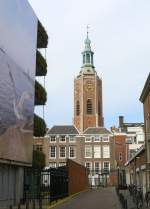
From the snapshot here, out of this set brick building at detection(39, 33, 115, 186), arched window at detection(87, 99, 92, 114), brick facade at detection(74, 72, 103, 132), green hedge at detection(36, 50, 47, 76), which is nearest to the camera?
green hedge at detection(36, 50, 47, 76)

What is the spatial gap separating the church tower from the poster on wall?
8625 cm

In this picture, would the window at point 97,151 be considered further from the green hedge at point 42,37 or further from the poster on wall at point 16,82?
the poster on wall at point 16,82

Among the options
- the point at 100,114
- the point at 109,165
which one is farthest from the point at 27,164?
the point at 100,114

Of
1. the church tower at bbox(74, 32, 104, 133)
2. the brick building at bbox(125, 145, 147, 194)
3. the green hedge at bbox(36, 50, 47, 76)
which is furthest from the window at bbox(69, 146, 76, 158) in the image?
the green hedge at bbox(36, 50, 47, 76)

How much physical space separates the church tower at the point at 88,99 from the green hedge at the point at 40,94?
81.6m

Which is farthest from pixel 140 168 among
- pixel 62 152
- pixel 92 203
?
pixel 62 152

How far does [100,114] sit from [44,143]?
3050 centimetres

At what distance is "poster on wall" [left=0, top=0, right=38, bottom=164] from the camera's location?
24.1 metres

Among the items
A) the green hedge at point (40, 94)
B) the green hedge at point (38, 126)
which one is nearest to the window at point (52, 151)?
the green hedge at point (40, 94)

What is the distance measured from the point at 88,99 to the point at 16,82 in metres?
96.6

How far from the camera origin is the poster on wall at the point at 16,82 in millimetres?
24094

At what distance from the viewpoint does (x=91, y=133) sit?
9944 cm

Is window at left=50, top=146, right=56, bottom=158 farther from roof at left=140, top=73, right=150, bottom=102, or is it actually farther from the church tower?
roof at left=140, top=73, right=150, bottom=102

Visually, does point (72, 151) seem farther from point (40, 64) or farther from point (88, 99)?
point (40, 64)
